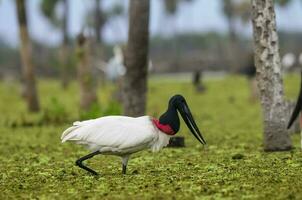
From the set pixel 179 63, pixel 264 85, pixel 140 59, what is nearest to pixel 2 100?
pixel 140 59

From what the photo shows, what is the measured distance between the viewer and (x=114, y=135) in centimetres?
818

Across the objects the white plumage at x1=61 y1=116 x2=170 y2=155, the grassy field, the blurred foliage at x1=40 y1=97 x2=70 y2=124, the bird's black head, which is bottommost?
the blurred foliage at x1=40 y1=97 x2=70 y2=124

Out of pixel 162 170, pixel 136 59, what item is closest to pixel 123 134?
pixel 162 170

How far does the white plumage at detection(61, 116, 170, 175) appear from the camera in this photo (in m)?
8.16

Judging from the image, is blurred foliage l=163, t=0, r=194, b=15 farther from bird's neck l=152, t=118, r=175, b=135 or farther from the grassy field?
bird's neck l=152, t=118, r=175, b=135

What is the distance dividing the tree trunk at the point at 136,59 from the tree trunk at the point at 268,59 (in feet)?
10.6

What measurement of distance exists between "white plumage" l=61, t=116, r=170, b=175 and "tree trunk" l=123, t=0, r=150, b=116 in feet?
18.0

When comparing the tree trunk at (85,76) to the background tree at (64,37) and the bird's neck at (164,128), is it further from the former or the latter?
the background tree at (64,37)

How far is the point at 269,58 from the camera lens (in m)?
10.8

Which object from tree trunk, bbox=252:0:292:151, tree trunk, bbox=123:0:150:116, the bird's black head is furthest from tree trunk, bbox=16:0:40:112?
the bird's black head

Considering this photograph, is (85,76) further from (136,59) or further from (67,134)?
(67,134)

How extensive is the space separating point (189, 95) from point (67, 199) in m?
24.4

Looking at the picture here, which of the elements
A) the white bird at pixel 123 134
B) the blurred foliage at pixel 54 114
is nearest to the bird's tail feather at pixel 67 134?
the white bird at pixel 123 134

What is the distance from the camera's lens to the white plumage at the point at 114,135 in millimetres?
8156
